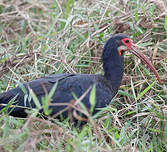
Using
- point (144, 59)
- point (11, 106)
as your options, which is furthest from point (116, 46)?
point (11, 106)

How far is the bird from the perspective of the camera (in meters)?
3.68

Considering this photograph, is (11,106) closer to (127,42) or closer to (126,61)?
(127,42)

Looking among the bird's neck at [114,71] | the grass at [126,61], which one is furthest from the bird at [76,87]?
the grass at [126,61]

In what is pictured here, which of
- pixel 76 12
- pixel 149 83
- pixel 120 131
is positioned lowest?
pixel 120 131

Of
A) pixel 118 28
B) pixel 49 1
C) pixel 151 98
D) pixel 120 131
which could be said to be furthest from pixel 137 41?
pixel 49 1

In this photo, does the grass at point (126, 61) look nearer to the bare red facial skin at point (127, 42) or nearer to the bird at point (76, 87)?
the bird at point (76, 87)

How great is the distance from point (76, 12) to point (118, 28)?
28.9 inches

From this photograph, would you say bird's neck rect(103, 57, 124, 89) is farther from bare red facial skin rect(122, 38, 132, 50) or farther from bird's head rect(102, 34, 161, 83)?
bare red facial skin rect(122, 38, 132, 50)

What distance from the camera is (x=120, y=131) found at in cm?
387

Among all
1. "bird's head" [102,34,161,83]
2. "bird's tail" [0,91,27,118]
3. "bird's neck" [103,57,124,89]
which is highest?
"bird's head" [102,34,161,83]

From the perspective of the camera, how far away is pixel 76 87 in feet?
12.3

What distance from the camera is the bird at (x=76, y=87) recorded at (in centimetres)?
368

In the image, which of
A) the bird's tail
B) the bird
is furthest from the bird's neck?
the bird's tail

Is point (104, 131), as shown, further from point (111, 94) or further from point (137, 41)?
point (137, 41)
